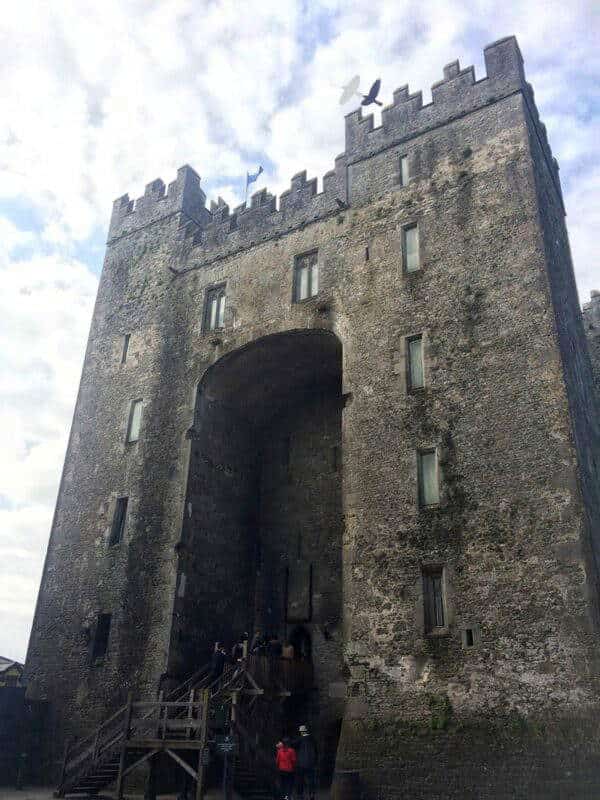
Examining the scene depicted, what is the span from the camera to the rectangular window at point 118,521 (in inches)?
819

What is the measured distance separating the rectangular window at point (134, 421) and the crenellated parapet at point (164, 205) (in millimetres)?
7597

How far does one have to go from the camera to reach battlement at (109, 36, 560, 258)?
19.1 metres

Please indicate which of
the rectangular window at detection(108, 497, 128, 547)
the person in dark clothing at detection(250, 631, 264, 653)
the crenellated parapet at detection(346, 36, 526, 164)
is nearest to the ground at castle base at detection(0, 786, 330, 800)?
the person in dark clothing at detection(250, 631, 264, 653)

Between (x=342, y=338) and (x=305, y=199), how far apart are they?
18.8 feet

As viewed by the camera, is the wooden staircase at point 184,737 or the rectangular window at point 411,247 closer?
the wooden staircase at point 184,737

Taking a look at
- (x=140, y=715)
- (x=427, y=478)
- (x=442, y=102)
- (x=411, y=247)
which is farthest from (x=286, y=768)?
(x=442, y=102)

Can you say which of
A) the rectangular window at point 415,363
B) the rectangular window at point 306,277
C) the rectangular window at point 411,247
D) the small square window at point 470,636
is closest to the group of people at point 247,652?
the small square window at point 470,636

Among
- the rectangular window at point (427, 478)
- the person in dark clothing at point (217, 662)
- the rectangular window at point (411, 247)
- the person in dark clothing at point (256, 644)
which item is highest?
the rectangular window at point (411, 247)

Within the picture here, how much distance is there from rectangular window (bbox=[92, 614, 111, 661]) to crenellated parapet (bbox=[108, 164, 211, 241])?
14.3m

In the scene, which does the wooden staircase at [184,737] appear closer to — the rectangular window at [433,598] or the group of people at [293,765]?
the group of people at [293,765]

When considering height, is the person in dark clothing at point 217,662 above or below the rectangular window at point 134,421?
below

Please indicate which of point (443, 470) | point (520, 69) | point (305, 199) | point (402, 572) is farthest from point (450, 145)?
point (402, 572)

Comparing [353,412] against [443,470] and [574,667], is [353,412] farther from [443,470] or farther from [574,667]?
[574,667]

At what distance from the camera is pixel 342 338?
18859mm
